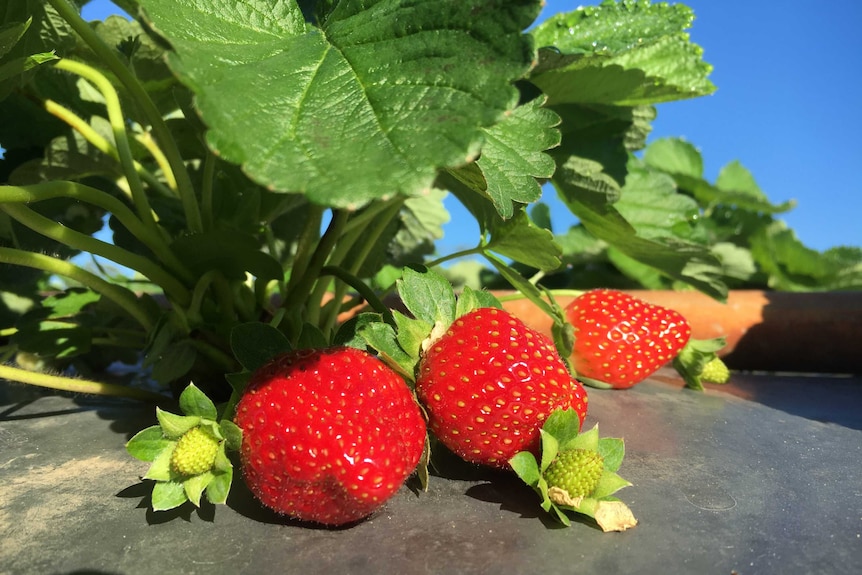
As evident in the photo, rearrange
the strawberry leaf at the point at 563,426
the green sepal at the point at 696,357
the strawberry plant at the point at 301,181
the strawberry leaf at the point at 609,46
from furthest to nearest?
the green sepal at the point at 696,357 → the strawberry leaf at the point at 609,46 → the strawberry leaf at the point at 563,426 → the strawberry plant at the point at 301,181

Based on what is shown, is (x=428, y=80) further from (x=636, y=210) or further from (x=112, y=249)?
(x=636, y=210)

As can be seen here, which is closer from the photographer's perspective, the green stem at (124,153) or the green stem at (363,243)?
the green stem at (124,153)

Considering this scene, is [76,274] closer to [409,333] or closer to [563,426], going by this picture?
[409,333]

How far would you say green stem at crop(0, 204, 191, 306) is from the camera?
20.6 inches

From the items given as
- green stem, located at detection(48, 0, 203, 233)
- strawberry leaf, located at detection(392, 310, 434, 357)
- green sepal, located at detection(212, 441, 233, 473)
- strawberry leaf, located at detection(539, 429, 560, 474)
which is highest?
A: green stem, located at detection(48, 0, 203, 233)

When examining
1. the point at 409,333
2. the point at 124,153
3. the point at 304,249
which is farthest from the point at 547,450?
the point at 124,153

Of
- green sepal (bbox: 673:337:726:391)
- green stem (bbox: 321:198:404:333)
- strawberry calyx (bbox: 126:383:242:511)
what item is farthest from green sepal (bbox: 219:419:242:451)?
green sepal (bbox: 673:337:726:391)

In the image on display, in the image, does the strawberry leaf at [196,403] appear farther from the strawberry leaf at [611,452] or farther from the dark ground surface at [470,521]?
the strawberry leaf at [611,452]

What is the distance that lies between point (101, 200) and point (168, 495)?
27cm

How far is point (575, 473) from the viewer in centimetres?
45

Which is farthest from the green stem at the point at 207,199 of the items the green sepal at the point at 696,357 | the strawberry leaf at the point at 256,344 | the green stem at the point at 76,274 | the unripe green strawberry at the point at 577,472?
the green sepal at the point at 696,357

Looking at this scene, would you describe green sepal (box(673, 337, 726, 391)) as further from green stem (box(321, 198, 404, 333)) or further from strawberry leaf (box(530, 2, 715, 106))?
green stem (box(321, 198, 404, 333))

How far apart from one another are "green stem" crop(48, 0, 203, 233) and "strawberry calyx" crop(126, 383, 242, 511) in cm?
28

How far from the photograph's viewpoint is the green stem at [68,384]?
0.59 m
